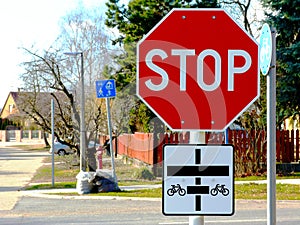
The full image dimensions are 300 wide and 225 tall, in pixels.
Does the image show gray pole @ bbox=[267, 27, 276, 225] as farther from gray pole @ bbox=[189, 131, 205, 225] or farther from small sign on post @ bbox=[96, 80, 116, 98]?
small sign on post @ bbox=[96, 80, 116, 98]

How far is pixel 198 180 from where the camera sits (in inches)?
118

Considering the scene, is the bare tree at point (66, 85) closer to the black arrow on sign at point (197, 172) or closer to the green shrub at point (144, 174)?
the green shrub at point (144, 174)

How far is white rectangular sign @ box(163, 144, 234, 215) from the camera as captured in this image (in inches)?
118

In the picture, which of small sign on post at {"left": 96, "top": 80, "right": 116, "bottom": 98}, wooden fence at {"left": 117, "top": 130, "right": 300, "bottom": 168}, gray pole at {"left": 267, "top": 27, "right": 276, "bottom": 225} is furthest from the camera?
wooden fence at {"left": 117, "top": 130, "right": 300, "bottom": 168}

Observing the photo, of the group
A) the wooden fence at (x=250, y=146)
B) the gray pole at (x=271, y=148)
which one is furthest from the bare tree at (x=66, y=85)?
the gray pole at (x=271, y=148)

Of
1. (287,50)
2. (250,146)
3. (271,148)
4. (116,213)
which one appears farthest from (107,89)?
(271,148)

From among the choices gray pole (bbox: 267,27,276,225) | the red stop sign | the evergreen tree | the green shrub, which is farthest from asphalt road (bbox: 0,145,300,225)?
the evergreen tree

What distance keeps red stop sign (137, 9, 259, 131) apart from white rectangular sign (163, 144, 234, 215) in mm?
130

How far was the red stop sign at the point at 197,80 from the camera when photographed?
2.97 meters

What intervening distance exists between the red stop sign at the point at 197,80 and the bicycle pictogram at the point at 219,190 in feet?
0.98

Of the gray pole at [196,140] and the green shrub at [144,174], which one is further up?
the gray pole at [196,140]

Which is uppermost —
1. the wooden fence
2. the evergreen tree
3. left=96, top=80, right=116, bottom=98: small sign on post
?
the evergreen tree

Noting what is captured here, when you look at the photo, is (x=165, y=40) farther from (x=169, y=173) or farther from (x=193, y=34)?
(x=169, y=173)

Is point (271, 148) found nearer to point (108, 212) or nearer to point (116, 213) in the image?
point (116, 213)
